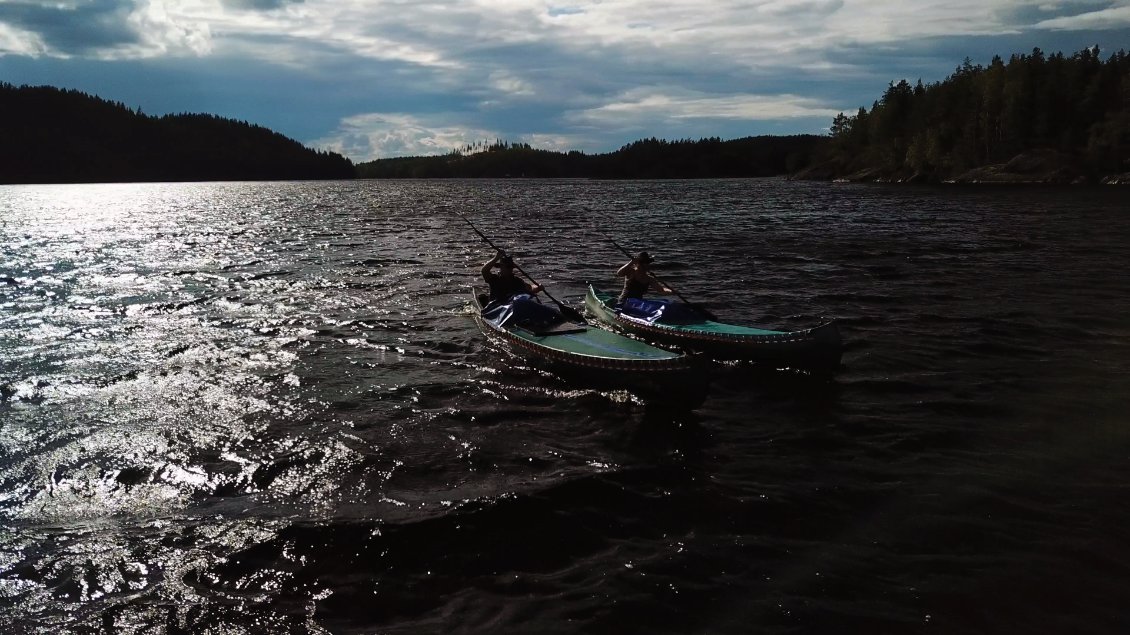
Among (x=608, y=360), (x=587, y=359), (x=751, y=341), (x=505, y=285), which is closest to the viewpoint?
(x=608, y=360)

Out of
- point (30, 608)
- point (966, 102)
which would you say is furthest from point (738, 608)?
point (966, 102)

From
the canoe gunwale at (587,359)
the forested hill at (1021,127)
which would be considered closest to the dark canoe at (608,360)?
the canoe gunwale at (587,359)

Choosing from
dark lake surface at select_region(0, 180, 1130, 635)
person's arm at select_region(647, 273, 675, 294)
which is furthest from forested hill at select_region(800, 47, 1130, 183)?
person's arm at select_region(647, 273, 675, 294)

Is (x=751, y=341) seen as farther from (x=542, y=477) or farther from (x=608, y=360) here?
(x=542, y=477)

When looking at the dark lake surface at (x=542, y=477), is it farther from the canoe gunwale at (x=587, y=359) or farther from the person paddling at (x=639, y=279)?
the person paddling at (x=639, y=279)

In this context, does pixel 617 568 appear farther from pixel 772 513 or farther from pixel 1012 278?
pixel 1012 278

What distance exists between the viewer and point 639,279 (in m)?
18.8

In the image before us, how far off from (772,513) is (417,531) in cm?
488

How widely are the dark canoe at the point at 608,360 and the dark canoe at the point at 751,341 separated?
5.36ft

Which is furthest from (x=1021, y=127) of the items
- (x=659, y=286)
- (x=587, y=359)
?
(x=587, y=359)

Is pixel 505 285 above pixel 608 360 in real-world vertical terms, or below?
above

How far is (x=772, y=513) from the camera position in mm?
9234

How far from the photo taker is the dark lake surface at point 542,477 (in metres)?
7.42

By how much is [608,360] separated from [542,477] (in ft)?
11.5
